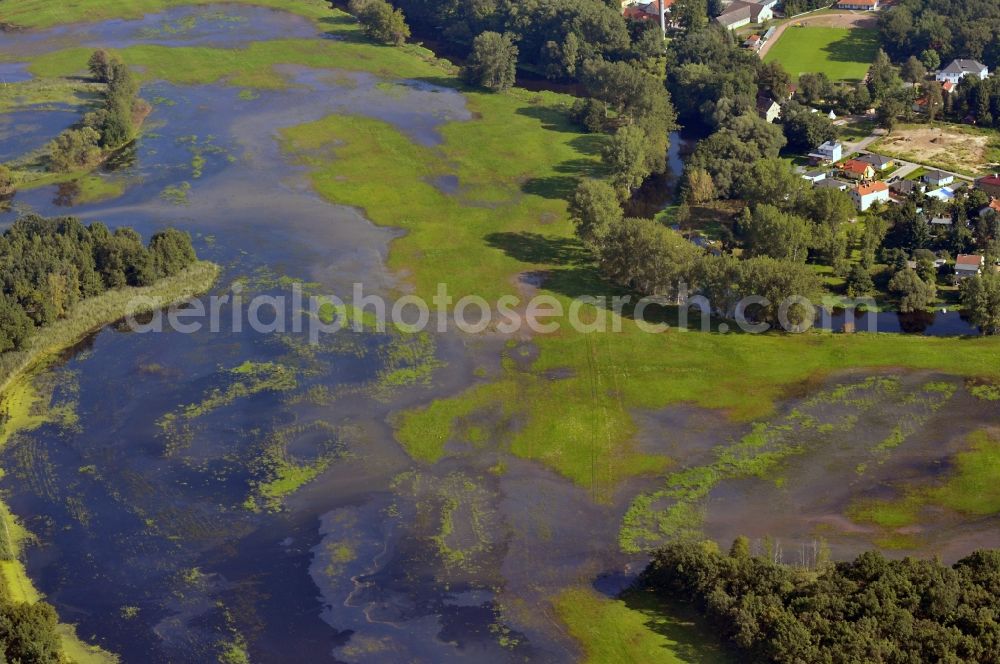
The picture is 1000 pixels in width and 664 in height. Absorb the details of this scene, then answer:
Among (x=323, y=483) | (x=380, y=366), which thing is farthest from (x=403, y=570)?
(x=380, y=366)

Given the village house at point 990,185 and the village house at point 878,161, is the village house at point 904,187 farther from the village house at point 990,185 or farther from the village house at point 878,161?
the village house at point 990,185

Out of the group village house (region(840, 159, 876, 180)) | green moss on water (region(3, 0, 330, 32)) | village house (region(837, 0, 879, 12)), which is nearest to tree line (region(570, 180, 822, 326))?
village house (region(840, 159, 876, 180))

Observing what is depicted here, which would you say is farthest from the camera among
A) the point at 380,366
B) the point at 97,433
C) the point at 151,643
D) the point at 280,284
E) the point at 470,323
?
the point at 280,284

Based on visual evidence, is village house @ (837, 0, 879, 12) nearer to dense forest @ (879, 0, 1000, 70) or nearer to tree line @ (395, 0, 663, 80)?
dense forest @ (879, 0, 1000, 70)

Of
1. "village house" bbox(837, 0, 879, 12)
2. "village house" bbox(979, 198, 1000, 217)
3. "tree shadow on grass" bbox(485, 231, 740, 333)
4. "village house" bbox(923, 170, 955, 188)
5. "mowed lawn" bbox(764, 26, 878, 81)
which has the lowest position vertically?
"tree shadow on grass" bbox(485, 231, 740, 333)

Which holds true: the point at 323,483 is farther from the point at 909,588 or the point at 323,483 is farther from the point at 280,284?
the point at 909,588

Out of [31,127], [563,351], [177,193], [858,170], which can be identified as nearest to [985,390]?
[563,351]
